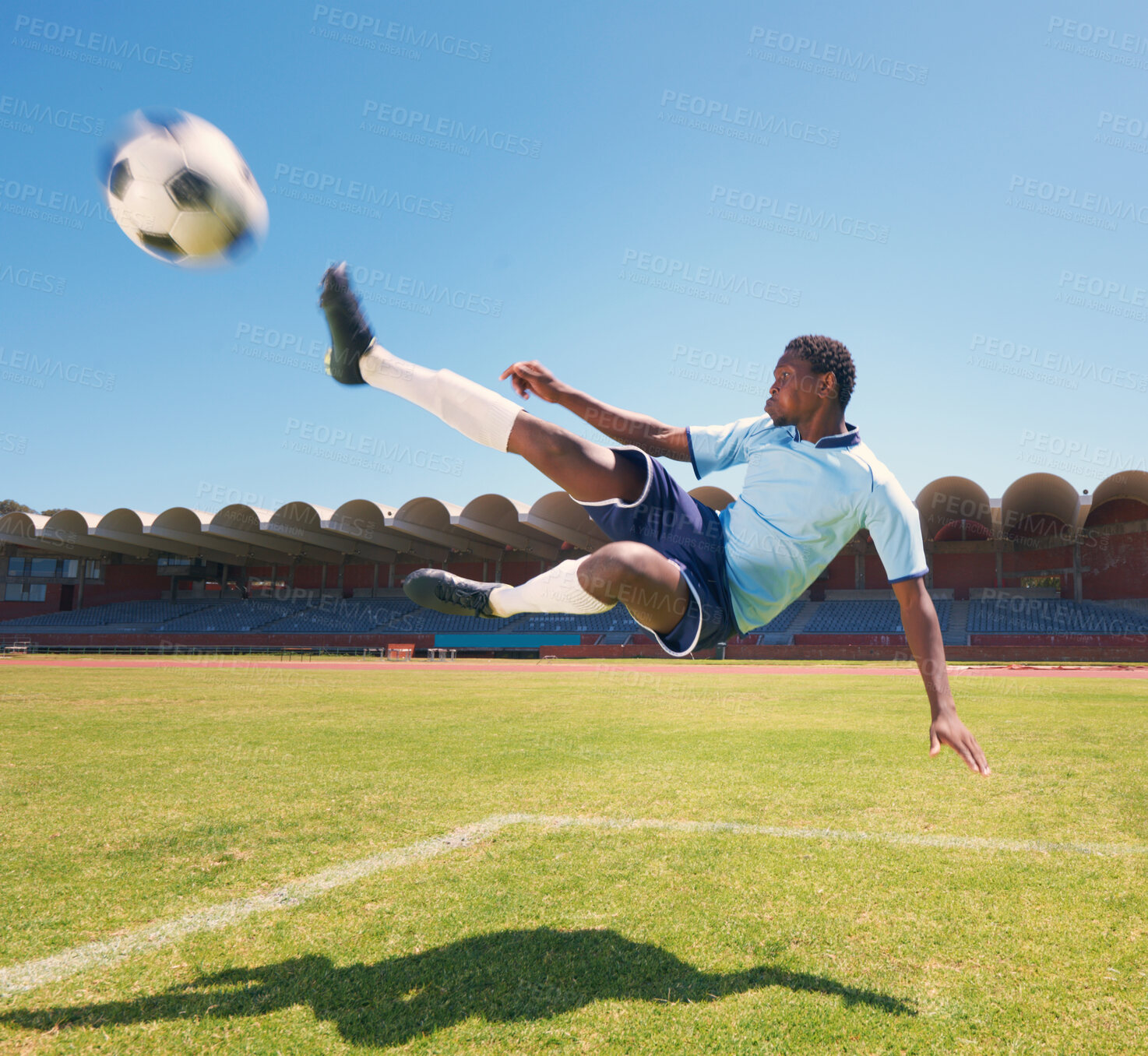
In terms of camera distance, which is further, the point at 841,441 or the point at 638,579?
the point at 841,441

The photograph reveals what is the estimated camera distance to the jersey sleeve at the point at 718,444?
12.3 ft

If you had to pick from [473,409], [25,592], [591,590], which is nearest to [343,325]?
[473,409]

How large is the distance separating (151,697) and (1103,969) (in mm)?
15171

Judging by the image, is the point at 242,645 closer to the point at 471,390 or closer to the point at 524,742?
the point at 524,742

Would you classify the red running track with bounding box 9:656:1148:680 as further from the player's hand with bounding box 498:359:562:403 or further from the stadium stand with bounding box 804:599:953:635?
the player's hand with bounding box 498:359:562:403

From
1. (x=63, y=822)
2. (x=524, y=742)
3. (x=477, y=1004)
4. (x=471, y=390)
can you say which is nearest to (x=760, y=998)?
(x=477, y=1004)

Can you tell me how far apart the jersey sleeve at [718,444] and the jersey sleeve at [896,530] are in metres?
0.65

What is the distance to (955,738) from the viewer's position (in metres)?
3.24

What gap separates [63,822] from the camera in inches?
206

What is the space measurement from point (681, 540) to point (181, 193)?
3240mm

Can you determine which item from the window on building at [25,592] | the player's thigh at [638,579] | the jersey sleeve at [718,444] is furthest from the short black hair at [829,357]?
the window on building at [25,592]

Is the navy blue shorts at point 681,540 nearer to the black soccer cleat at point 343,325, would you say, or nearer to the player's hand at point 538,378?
the player's hand at point 538,378

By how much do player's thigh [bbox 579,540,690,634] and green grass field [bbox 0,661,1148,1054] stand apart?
4.72ft

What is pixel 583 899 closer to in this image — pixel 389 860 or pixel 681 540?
pixel 389 860
